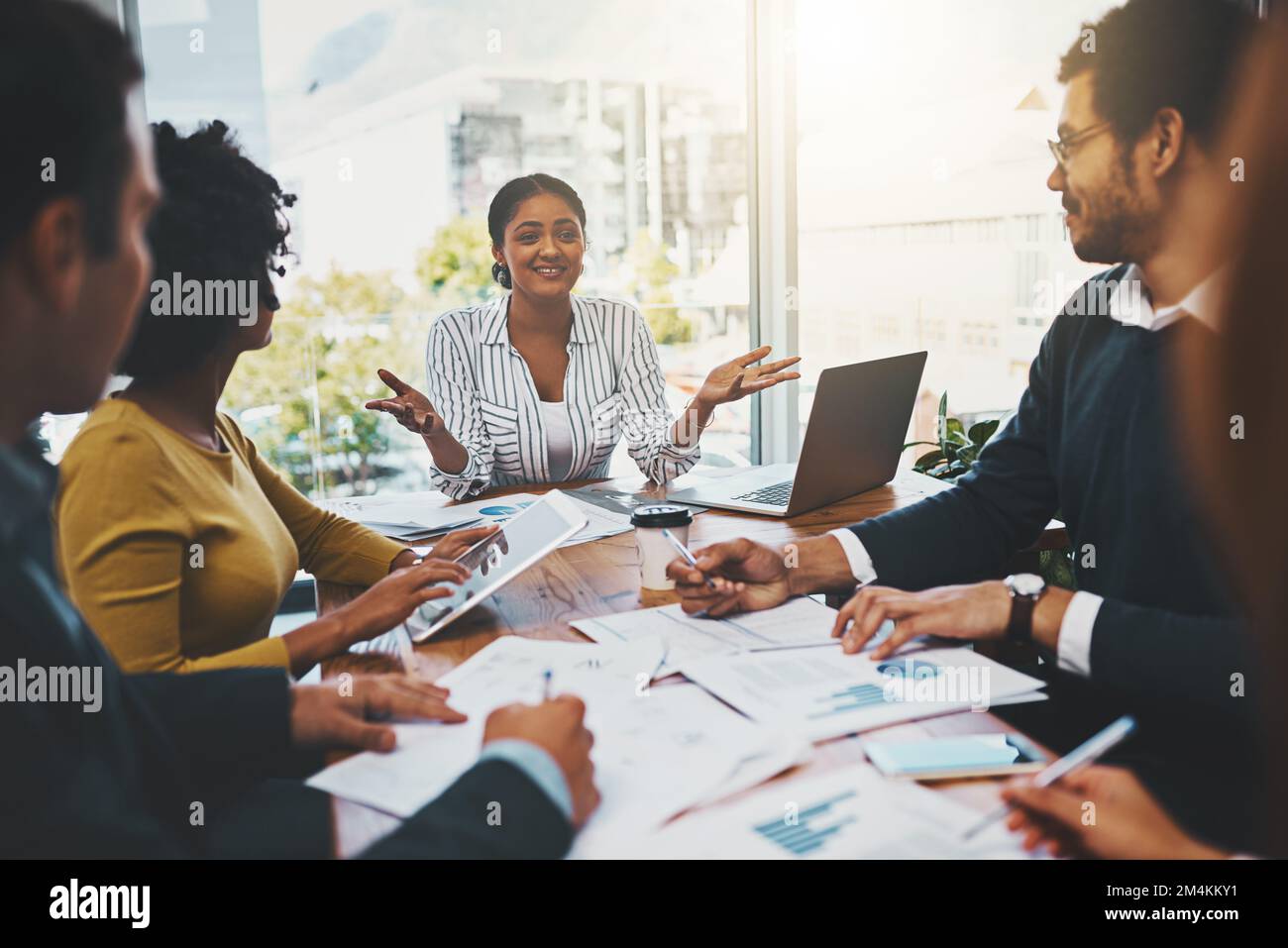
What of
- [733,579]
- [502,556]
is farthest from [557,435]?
[733,579]

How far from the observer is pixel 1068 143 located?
1542mm

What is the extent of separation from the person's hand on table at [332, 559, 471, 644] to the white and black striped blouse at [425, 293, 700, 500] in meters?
1.21

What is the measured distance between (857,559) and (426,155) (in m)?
2.65

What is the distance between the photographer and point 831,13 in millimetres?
3881

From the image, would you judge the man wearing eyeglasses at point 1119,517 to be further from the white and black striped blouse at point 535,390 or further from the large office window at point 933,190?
the large office window at point 933,190

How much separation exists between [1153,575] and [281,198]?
139 centimetres

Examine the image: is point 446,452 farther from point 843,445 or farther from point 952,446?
point 952,446

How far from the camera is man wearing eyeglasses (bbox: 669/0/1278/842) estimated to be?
122 cm

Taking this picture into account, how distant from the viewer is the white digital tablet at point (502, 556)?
1424 millimetres

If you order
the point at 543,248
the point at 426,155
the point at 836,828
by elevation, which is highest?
the point at 426,155

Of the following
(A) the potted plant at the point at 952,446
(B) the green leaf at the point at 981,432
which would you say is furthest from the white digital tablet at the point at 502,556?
(B) the green leaf at the point at 981,432

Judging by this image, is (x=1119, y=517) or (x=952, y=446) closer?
(x=1119, y=517)
